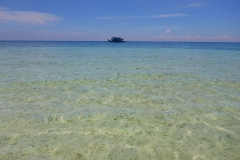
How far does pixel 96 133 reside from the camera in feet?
11.9

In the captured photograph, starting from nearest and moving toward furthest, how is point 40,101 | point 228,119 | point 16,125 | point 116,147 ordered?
point 116,147 → point 16,125 → point 228,119 → point 40,101

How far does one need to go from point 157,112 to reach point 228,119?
1.66 meters

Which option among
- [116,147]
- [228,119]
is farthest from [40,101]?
[228,119]

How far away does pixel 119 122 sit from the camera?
162 inches

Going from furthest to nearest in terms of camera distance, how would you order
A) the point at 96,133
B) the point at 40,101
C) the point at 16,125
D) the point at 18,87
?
the point at 18,87 < the point at 40,101 < the point at 16,125 < the point at 96,133

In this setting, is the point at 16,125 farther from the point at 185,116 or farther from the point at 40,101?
the point at 185,116

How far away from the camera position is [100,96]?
5938 mm

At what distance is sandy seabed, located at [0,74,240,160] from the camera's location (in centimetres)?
307

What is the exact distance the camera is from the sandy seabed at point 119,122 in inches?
121

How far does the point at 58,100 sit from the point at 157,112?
2952 millimetres

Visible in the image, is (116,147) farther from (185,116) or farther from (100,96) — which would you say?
(100,96)

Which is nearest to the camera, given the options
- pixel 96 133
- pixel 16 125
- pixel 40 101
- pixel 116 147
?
pixel 116 147

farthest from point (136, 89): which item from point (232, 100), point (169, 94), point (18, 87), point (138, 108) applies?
point (18, 87)

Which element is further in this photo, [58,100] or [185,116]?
[58,100]
